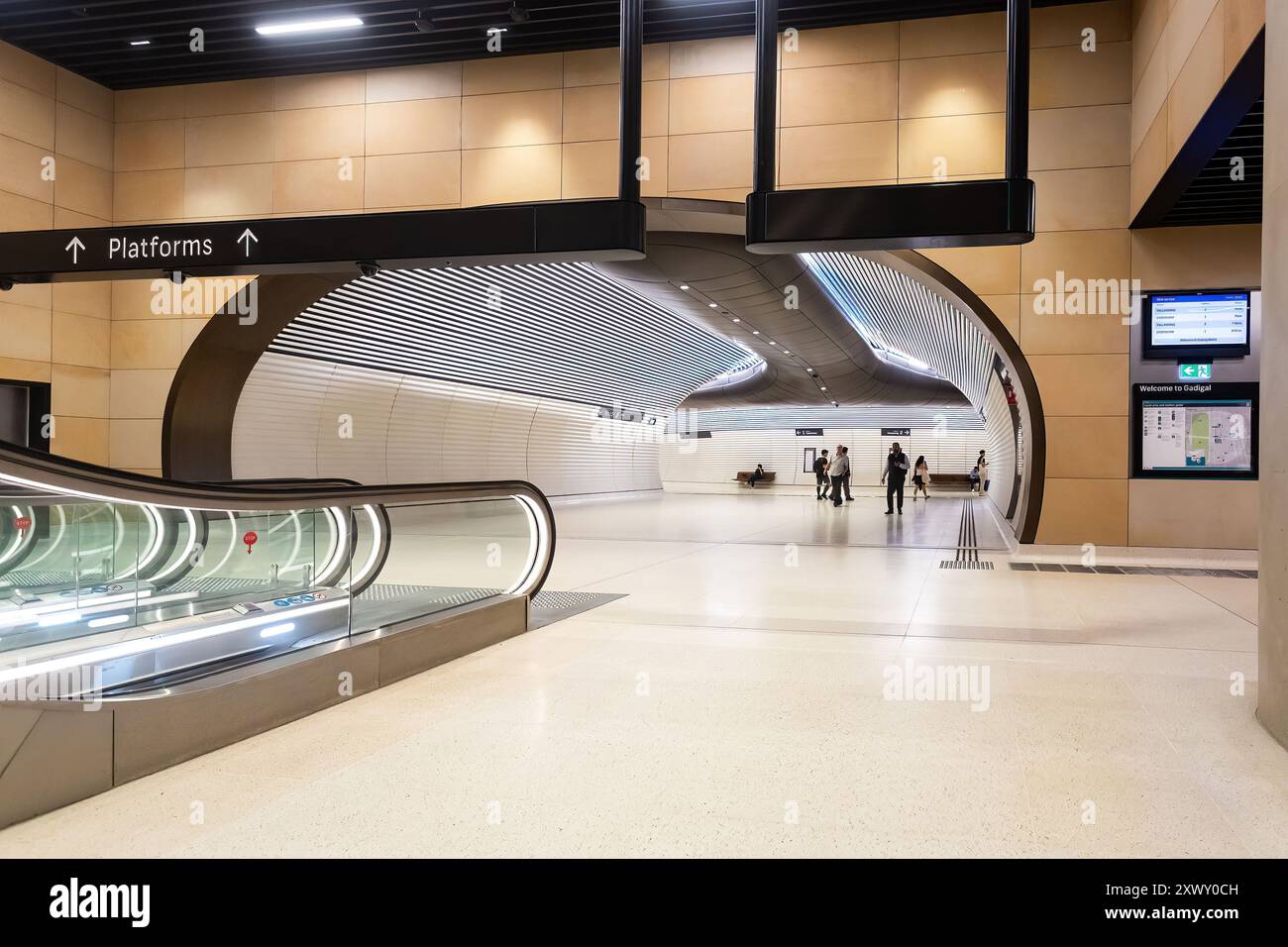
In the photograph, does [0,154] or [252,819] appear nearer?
[252,819]

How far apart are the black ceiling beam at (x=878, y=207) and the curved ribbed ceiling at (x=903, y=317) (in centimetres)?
704

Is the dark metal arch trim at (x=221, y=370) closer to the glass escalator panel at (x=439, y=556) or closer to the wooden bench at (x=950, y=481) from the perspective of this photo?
the glass escalator panel at (x=439, y=556)

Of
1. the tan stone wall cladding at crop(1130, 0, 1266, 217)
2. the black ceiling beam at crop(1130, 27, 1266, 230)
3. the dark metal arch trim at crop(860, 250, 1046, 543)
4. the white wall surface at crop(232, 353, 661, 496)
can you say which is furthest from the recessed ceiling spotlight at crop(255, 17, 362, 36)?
the black ceiling beam at crop(1130, 27, 1266, 230)

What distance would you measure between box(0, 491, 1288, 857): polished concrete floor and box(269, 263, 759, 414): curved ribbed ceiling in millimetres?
7329

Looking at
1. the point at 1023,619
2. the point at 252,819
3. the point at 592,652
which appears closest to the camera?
the point at 252,819

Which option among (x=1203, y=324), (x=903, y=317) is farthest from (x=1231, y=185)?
(x=903, y=317)

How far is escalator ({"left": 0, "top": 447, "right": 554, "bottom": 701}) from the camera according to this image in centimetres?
329

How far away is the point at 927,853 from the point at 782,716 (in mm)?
1608

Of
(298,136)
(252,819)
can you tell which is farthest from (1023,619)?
(298,136)

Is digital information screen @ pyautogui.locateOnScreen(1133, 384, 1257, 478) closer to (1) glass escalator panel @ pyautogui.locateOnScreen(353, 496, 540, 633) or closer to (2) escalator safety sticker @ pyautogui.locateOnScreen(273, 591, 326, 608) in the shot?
(1) glass escalator panel @ pyautogui.locateOnScreen(353, 496, 540, 633)

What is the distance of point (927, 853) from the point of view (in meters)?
2.80

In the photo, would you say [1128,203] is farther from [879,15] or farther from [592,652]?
[592,652]

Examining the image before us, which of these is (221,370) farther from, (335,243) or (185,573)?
(185,573)

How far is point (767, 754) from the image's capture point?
3811mm
